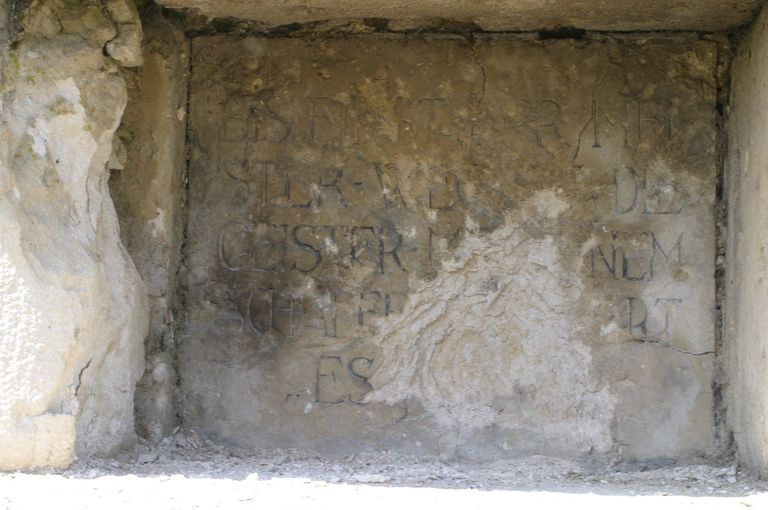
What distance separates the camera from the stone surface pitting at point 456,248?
4281 millimetres

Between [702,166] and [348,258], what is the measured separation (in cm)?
129

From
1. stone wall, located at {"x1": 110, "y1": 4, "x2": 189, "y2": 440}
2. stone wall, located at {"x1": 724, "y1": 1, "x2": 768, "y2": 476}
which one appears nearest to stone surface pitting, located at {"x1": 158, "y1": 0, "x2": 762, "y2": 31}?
→ stone wall, located at {"x1": 724, "y1": 1, "x2": 768, "y2": 476}

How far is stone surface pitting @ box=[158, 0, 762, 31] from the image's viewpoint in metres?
4.00

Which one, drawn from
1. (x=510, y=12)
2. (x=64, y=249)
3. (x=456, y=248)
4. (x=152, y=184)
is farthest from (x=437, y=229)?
(x=64, y=249)

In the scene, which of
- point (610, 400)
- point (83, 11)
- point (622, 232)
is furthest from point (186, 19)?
point (610, 400)

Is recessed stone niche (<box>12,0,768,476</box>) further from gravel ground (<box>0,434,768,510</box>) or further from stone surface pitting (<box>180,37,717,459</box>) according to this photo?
gravel ground (<box>0,434,768,510</box>)

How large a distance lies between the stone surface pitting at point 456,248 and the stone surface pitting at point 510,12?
0.36ft

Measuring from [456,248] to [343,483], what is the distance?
1037 mm

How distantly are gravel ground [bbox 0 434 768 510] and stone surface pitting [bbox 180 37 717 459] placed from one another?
123mm

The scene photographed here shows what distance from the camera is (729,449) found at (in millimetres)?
4203

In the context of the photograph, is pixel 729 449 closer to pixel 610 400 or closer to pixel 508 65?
pixel 610 400

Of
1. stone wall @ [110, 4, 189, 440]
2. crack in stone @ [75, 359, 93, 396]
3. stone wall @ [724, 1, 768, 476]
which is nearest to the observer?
crack in stone @ [75, 359, 93, 396]

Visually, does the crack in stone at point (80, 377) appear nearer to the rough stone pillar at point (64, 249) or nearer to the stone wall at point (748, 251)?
the rough stone pillar at point (64, 249)

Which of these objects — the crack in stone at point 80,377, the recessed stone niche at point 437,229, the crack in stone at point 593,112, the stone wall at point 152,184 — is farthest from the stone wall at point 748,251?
the crack in stone at point 80,377
